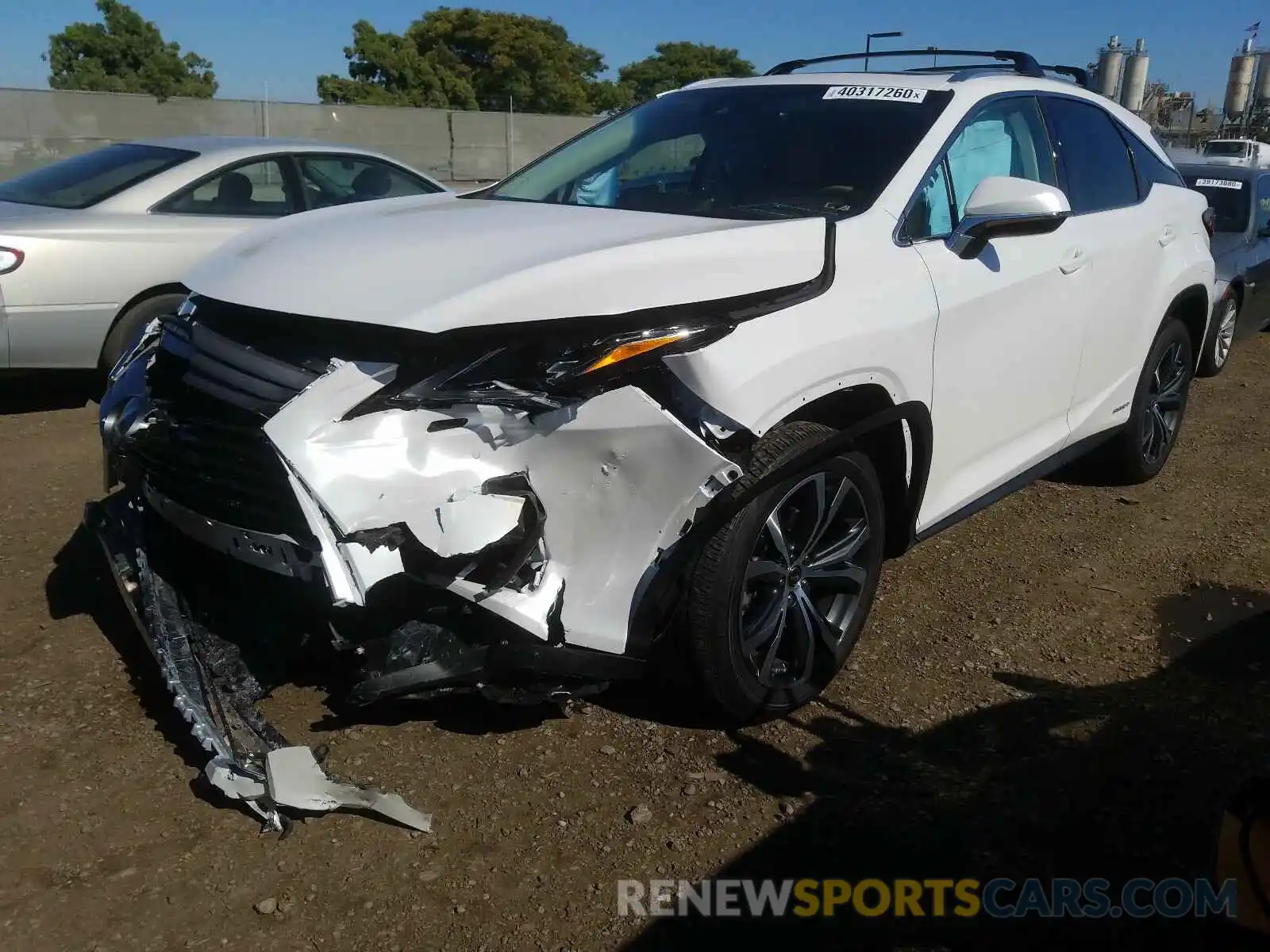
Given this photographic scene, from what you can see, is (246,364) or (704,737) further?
(704,737)

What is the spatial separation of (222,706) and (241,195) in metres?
4.55

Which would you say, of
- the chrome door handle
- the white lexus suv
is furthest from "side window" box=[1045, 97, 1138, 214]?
the white lexus suv

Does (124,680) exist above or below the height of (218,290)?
below

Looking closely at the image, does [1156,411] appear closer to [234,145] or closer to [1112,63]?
[234,145]

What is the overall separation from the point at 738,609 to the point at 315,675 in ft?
4.42

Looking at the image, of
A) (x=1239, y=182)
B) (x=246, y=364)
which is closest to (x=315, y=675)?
(x=246, y=364)

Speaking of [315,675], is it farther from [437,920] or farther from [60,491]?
[60,491]

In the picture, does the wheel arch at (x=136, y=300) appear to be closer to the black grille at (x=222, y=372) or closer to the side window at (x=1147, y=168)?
the black grille at (x=222, y=372)

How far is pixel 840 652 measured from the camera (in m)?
3.28

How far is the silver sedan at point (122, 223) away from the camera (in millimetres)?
5613

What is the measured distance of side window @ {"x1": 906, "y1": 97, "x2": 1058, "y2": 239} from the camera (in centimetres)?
346

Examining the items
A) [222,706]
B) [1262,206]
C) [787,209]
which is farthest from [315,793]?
[1262,206]

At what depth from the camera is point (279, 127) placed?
85.4 feet

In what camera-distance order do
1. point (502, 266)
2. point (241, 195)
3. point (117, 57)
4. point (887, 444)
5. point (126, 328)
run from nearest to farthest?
point (502, 266), point (887, 444), point (126, 328), point (241, 195), point (117, 57)
